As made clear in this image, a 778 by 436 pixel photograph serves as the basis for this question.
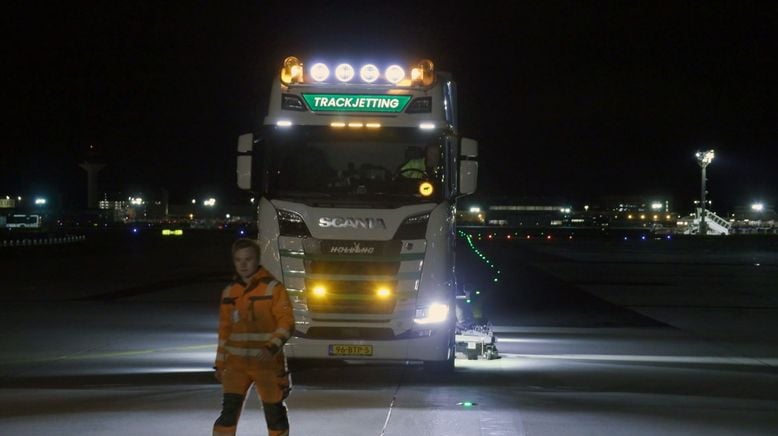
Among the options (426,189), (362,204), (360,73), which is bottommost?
(362,204)

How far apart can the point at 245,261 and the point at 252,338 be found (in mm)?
539

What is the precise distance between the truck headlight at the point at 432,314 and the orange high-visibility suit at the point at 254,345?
490 cm

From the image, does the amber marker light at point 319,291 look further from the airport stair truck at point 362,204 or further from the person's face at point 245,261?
the person's face at point 245,261

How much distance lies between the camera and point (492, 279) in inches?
1191

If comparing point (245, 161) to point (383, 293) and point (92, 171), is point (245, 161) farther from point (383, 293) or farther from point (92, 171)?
point (92, 171)

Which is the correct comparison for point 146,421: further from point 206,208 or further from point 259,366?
point 206,208

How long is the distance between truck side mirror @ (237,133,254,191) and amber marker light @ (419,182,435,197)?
1994mm

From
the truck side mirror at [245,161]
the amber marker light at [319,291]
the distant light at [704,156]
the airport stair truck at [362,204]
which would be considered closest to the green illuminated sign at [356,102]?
the airport stair truck at [362,204]

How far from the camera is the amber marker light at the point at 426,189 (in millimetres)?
12062

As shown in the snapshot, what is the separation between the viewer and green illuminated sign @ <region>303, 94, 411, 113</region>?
486 inches

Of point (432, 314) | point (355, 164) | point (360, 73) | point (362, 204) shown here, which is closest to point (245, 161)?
point (355, 164)

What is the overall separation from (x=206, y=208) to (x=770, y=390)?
163 meters

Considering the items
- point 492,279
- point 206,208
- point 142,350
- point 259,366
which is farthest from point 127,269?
point 206,208

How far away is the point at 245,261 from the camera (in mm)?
6965
